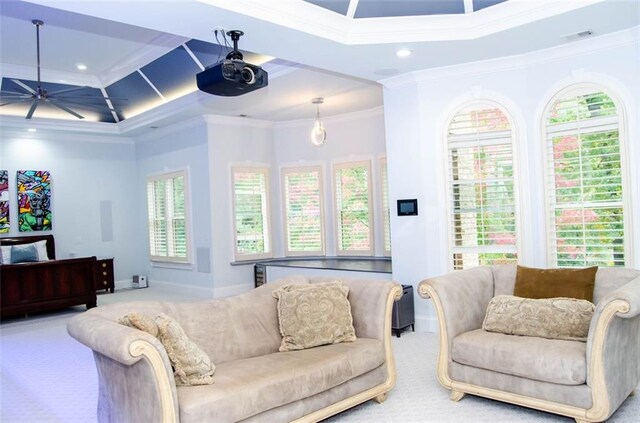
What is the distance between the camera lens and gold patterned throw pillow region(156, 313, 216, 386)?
256 centimetres

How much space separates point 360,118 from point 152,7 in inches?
188

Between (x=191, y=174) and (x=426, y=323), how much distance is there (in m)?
4.61

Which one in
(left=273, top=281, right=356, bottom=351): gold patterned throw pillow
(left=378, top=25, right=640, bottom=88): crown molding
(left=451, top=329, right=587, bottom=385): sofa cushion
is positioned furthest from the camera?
(left=378, top=25, right=640, bottom=88): crown molding

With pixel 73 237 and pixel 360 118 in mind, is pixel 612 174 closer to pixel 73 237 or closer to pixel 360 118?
pixel 360 118

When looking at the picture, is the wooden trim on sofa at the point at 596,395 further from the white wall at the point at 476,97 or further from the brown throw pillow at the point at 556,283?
the white wall at the point at 476,97

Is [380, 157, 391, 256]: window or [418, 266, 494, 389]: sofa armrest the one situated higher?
[380, 157, 391, 256]: window

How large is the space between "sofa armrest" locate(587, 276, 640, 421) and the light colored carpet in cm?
29

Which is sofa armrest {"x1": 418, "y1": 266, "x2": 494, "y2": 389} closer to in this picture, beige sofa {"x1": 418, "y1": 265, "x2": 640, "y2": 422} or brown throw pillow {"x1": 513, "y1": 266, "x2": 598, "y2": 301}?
beige sofa {"x1": 418, "y1": 265, "x2": 640, "y2": 422}

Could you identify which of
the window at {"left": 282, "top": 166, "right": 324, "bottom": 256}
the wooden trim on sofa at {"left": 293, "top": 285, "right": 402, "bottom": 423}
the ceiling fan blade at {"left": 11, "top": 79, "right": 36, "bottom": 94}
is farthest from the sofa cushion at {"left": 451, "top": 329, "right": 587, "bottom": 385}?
the ceiling fan blade at {"left": 11, "top": 79, "right": 36, "bottom": 94}

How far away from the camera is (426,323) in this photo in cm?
527

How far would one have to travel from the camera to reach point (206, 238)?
25.5ft

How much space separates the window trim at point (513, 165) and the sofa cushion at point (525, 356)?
5.95 ft

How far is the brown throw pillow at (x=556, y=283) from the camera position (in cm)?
335

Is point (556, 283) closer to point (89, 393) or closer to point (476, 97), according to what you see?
point (476, 97)
